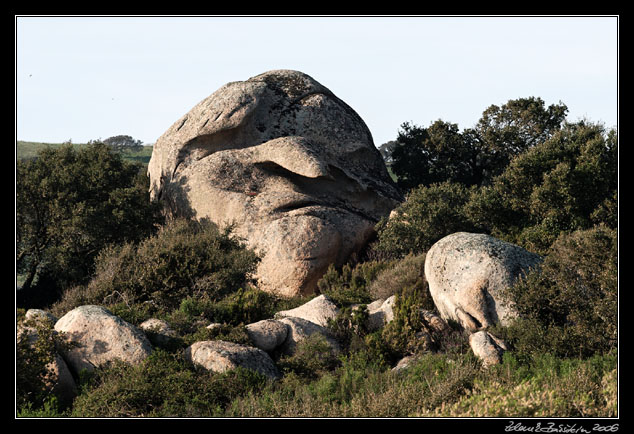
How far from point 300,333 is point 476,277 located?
4972 millimetres

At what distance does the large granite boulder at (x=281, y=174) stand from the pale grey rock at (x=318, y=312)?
6122 millimetres

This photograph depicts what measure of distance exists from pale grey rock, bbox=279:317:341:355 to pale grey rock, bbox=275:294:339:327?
2.35ft

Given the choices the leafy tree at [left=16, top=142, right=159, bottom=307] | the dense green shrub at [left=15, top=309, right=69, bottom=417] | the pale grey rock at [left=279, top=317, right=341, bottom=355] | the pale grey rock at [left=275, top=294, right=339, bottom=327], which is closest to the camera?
the dense green shrub at [left=15, top=309, right=69, bottom=417]

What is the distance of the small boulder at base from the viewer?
18.0m

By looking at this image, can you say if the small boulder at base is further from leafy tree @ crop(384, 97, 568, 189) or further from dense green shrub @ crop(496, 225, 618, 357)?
leafy tree @ crop(384, 97, 568, 189)

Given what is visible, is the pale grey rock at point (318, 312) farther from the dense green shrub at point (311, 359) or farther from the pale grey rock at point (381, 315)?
the dense green shrub at point (311, 359)

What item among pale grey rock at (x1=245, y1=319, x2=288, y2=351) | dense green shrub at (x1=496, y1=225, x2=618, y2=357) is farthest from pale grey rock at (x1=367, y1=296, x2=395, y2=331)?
dense green shrub at (x1=496, y1=225, x2=618, y2=357)

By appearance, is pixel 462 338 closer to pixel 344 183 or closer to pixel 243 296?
pixel 243 296

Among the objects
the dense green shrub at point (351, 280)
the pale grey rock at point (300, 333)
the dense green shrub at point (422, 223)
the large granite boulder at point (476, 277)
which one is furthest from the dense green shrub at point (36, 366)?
the dense green shrub at point (422, 223)

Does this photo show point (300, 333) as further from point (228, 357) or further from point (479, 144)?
point (479, 144)

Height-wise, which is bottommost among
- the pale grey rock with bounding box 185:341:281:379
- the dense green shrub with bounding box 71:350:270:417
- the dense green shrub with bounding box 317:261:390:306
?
the dense green shrub with bounding box 71:350:270:417

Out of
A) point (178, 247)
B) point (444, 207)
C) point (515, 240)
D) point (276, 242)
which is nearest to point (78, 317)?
point (178, 247)

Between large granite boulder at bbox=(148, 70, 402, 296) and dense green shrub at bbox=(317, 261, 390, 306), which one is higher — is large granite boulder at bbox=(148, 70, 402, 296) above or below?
above

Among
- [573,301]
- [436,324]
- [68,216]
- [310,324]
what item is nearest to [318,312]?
[310,324]
